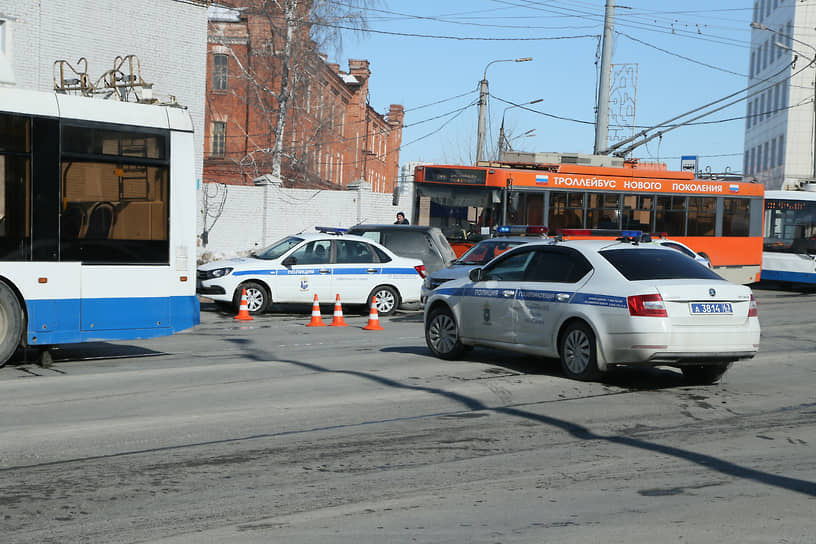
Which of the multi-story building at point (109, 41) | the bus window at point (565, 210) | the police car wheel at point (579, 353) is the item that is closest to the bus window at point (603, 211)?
the bus window at point (565, 210)

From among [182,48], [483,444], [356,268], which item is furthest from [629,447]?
[182,48]

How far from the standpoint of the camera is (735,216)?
97.5 feet

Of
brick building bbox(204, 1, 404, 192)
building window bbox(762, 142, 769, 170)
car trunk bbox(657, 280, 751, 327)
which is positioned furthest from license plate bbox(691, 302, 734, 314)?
building window bbox(762, 142, 769, 170)

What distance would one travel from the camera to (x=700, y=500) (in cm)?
592

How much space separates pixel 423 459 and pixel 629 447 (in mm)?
1658

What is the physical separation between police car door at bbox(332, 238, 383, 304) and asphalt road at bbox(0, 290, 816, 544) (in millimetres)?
7360

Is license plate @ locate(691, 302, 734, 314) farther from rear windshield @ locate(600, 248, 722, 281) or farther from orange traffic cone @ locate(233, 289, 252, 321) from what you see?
orange traffic cone @ locate(233, 289, 252, 321)

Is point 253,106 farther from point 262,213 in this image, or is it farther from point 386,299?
point 386,299

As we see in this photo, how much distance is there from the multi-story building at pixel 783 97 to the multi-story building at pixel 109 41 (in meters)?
46.8

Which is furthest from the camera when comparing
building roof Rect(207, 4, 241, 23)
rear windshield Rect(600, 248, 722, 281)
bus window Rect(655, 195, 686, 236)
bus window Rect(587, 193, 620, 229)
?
building roof Rect(207, 4, 241, 23)

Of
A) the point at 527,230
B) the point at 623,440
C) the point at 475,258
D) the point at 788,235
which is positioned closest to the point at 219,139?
the point at 788,235

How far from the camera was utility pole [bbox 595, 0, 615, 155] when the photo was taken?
1133 inches

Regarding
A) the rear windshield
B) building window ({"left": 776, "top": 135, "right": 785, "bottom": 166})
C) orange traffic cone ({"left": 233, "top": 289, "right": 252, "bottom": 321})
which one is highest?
building window ({"left": 776, "top": 135, "right": 785, "bottom": 166})

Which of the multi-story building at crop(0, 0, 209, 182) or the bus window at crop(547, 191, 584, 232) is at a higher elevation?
the multi-story building at crop(0, 0, 209, 182)
